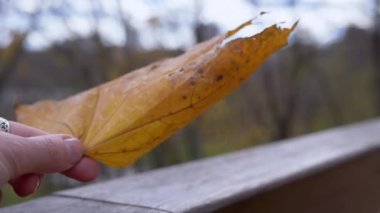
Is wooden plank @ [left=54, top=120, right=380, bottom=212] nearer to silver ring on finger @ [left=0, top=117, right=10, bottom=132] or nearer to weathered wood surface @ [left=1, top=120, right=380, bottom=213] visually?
weathered wood surface @ [left=1, top=120, right=380, bottom=213]

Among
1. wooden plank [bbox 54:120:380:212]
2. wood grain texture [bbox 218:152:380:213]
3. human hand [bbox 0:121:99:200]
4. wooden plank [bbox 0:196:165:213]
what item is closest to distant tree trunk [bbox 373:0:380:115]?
wooden plank [bbox 54:120:380:212]

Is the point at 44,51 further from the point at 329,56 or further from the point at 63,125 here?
the point at 329,56

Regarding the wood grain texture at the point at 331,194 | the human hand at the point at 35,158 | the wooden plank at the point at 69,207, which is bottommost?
the wood grain texture at the point at 331,194

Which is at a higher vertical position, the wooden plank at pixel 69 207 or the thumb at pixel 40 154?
the thumb at pixel 40 154

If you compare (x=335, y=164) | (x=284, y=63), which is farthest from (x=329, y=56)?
(x=335, y=164)

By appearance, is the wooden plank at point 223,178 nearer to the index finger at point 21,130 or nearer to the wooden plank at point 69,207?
the wooden plank at point 69,207

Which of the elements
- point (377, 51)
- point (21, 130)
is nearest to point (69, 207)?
point (21, 130)

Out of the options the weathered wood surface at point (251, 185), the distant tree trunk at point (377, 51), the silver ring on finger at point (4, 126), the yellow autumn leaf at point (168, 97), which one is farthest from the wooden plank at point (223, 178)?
the distant tree trunk at point (377, 51)
